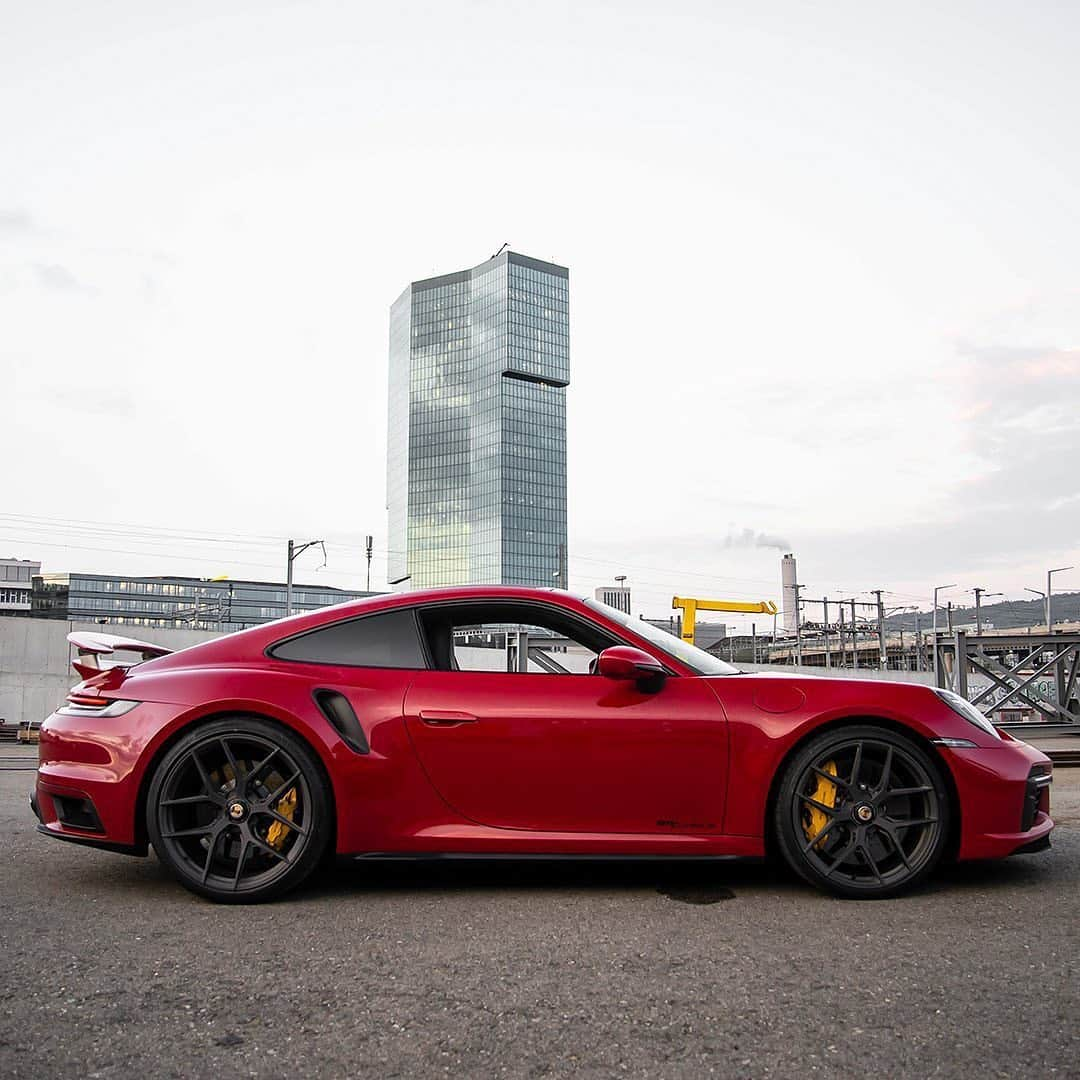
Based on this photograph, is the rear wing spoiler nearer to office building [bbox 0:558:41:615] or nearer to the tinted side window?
the tinted side window

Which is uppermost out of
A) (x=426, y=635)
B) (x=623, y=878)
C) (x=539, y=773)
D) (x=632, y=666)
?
(x=426, y=635)

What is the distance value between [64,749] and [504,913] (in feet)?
6.40

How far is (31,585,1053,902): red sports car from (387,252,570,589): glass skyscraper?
14663 cm

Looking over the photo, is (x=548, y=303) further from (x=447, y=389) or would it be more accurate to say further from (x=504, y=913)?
(x=504, y=913)

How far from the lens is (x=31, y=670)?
2994 centimetres

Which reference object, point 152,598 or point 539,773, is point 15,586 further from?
point 539,773

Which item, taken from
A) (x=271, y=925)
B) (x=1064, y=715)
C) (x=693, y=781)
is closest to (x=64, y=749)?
(x=271, y=925)

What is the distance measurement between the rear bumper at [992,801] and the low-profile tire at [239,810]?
2482mm

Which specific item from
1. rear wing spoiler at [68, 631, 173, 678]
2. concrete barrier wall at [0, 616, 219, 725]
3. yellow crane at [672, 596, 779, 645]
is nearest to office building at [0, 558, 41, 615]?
concrete barrier wall at [0, 616, 219, 725]

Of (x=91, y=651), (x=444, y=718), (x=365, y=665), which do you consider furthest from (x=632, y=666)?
(x=91, y=651)

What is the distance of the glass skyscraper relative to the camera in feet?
525

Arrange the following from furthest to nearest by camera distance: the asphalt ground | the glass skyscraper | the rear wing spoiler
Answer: the glass skyscraper, the rear wing spoiler, the asphalt ground

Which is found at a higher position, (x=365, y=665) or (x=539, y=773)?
(x=365, y=665)

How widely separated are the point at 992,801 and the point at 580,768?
163 cm
